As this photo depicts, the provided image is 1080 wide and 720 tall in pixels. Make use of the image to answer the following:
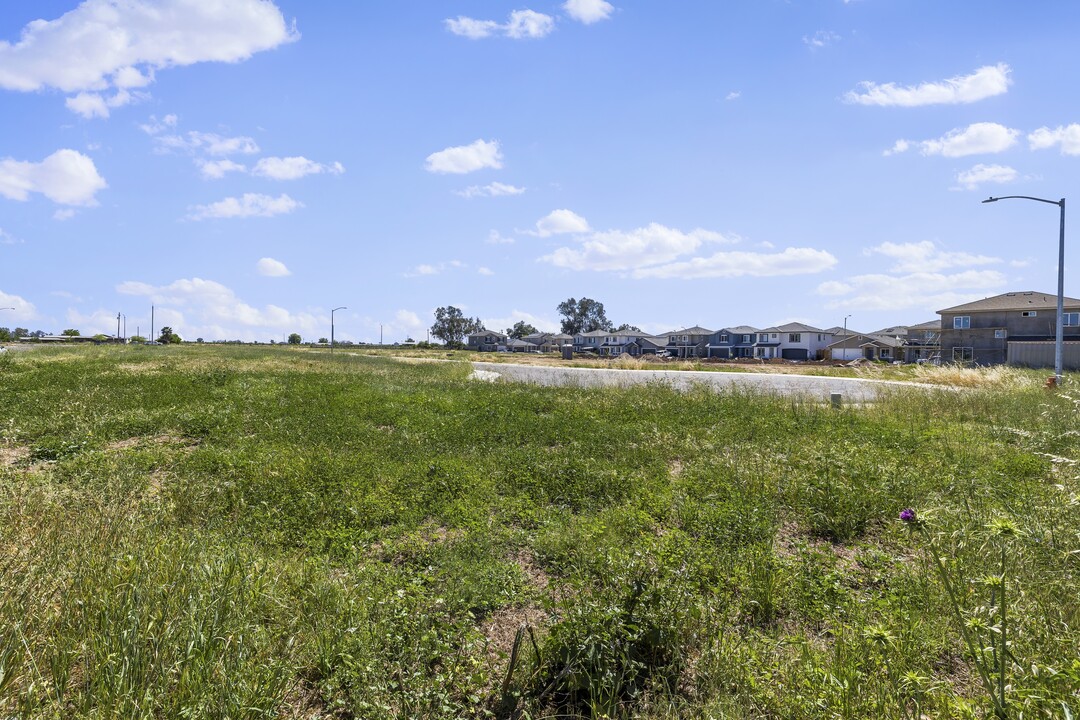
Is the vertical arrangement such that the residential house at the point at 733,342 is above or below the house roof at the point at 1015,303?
below

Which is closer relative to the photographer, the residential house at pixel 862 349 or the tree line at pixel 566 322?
the residential house at pixel 862 349

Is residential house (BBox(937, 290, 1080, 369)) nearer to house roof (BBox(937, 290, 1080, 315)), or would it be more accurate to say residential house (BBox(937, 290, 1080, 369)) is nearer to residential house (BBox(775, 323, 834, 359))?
house roof (BBox(937, 290, 1080, 315))

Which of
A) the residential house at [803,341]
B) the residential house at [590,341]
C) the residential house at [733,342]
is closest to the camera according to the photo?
the residential house at [803,341]

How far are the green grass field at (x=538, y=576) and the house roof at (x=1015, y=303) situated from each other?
5861 cm

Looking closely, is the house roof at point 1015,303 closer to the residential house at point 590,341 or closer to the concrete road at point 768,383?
the concrete road at point 768,383

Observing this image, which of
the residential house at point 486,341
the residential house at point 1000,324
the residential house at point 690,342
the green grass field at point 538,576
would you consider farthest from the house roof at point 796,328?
the green grass field at point 538,576

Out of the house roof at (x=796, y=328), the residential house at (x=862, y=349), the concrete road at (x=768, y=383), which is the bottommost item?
the concrete road at (x=768, y=383)

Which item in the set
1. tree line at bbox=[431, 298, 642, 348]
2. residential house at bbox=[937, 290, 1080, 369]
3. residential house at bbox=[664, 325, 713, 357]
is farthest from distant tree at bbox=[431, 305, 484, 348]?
residential house at bbox=[937, 290, 1080, 369]

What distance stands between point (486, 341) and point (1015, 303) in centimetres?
9943

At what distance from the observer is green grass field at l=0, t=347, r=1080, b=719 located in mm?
3260

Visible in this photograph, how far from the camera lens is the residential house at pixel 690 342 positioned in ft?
351

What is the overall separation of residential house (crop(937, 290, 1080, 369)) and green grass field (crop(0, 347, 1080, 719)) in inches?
2135

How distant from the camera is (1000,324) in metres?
57.1

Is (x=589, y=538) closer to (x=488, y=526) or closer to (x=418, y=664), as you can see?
(x=488, y=526)
